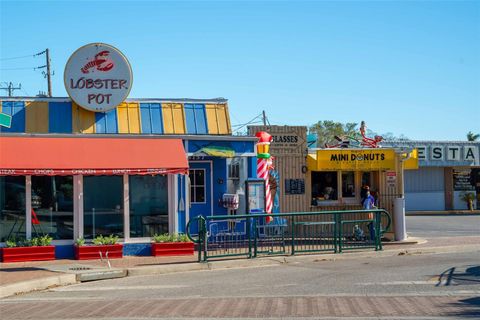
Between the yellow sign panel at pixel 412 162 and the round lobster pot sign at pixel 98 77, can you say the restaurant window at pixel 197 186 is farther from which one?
the yellow sign panel at pixel 412 162

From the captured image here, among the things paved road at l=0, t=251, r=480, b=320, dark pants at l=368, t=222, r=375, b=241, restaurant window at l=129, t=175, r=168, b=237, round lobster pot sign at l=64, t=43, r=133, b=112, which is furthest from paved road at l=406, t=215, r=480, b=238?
round lobster pot sign at l=64, t=43, r=133, b=112

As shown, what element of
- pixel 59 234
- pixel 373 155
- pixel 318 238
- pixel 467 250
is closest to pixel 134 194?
pixel 59 234

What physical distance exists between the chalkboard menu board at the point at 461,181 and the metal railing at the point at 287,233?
21.2 meters

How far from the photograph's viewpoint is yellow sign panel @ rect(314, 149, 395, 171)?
21.1 metres

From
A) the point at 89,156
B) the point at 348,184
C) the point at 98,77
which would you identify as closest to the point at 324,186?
the point at 348,184

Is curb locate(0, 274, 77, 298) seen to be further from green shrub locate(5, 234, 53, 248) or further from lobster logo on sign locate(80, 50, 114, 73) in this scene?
lobster logo on sign locate(80, 50, 114, 73)

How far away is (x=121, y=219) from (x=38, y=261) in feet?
8.01

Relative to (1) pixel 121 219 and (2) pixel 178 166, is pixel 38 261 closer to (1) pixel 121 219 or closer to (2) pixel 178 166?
(1) pixel 121 219

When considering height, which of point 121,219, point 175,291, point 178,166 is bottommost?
point 175,291

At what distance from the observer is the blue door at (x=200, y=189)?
20.7 metres

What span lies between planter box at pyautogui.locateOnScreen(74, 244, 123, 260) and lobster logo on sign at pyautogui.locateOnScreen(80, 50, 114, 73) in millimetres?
5344

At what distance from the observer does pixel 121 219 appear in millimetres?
17812

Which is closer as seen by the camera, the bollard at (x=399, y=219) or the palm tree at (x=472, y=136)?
the bollard at (x=399, y=219)

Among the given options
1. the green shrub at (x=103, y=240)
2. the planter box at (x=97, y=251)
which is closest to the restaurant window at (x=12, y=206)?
the planter box at (x=97, y=251)
